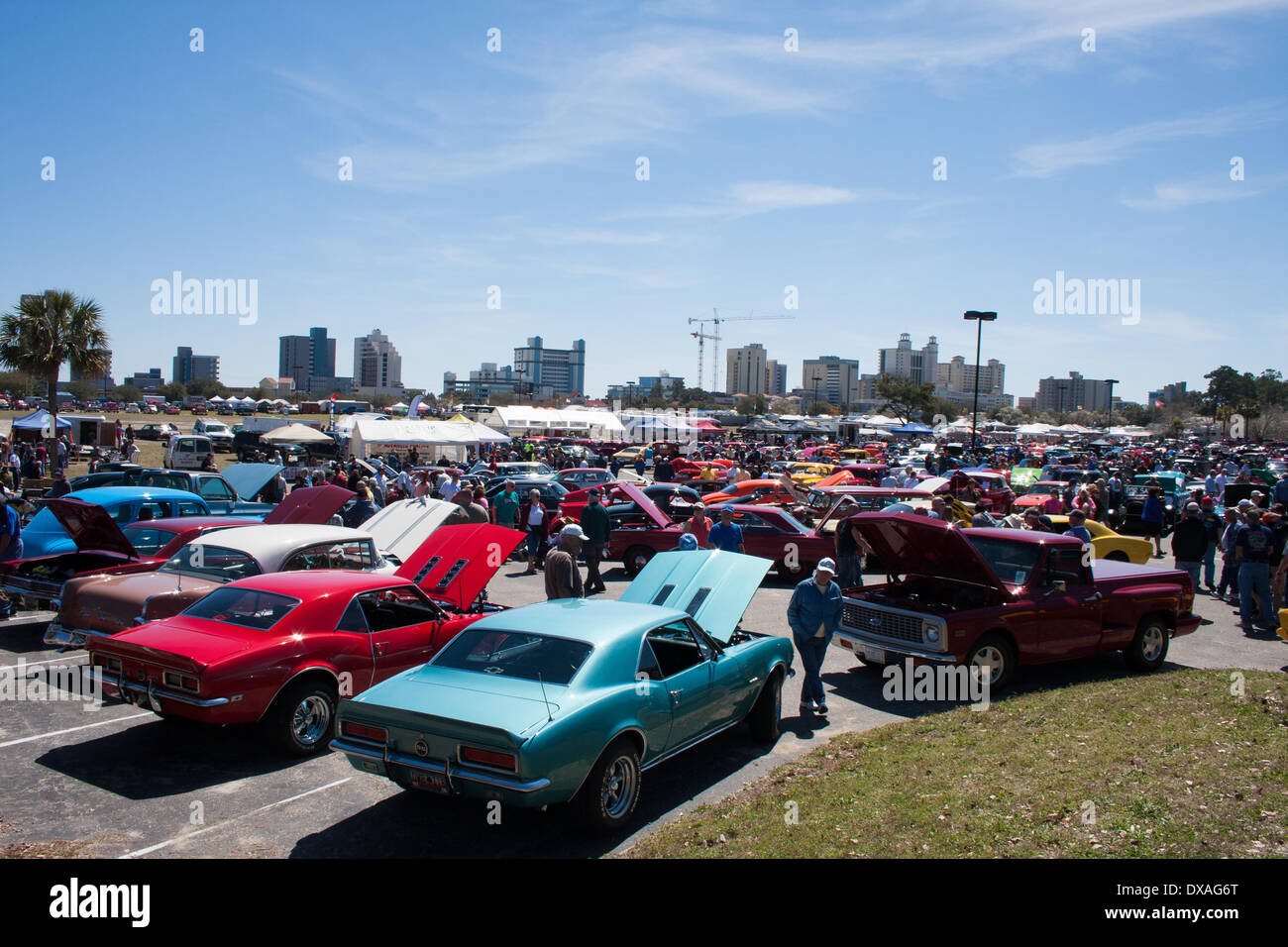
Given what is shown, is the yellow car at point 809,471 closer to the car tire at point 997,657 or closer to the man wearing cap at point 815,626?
the car tire at point 997,657

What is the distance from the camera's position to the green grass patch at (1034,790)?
4.73 meters

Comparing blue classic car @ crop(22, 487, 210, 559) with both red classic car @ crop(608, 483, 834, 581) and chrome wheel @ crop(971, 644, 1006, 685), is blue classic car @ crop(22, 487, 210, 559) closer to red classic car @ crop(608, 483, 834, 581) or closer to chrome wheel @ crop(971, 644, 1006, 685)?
red classic car @ crop(608, 483, 834, 581)

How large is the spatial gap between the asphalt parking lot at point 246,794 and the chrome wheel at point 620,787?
0.18 m

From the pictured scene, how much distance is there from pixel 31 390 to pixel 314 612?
13341cm

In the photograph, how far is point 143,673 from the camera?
6.32 metres

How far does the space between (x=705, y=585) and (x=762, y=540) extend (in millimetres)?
8018

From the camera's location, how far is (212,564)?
887 centimetres

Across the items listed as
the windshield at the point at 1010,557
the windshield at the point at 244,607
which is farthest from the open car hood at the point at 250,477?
the windshield at the point at 1010,557

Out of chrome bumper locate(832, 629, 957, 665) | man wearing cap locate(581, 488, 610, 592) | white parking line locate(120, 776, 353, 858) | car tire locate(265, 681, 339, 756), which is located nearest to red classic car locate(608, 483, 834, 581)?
man wearing cap locate(581, 488, 610, 592)

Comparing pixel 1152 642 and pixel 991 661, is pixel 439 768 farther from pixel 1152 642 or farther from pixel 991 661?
pixel 1152 642

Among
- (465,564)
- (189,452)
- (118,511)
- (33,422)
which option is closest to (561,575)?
(465,564)

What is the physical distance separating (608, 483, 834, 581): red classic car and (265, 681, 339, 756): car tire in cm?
856

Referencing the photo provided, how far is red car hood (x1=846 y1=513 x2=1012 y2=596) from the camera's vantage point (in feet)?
28.1
